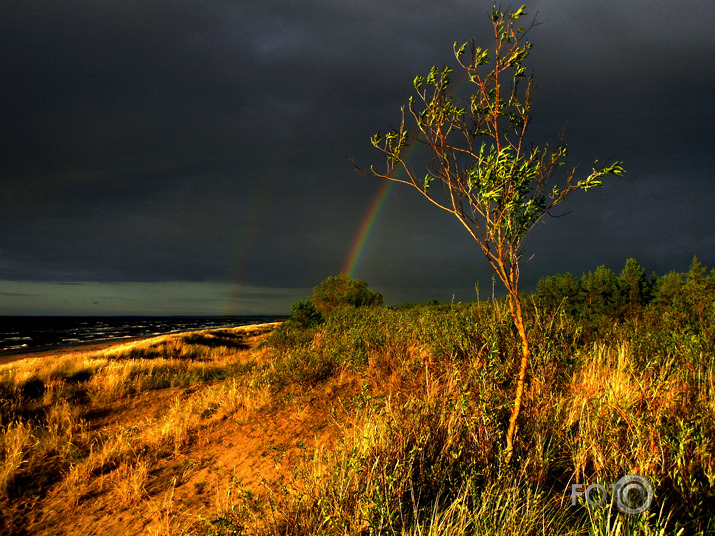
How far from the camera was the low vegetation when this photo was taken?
9.96 ft

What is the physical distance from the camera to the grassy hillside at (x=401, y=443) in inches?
121

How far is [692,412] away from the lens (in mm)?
4262

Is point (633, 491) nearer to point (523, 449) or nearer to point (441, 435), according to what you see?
point (523, 449)

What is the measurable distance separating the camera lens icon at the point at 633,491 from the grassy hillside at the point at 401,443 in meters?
0.11

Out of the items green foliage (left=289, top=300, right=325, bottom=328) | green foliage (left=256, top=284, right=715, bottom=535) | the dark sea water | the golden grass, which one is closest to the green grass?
green foliage (left=256, top=284, right=715, bottom=535)

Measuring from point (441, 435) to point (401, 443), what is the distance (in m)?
0.60

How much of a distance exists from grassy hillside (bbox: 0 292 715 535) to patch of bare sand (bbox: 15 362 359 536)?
0.03 m

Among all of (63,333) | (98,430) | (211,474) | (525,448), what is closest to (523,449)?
(525,448)

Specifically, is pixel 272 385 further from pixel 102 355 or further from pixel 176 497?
pixel 102 355

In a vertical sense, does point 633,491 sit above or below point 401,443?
below

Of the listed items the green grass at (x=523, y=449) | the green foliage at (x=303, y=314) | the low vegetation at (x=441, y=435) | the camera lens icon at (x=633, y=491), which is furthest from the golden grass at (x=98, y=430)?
the green foliage at (x=303, y=314)

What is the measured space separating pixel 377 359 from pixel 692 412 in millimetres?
4888

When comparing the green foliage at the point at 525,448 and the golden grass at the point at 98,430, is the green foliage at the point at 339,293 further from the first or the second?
the green foliage at the point at 525,448

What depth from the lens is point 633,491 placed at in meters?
3.18
